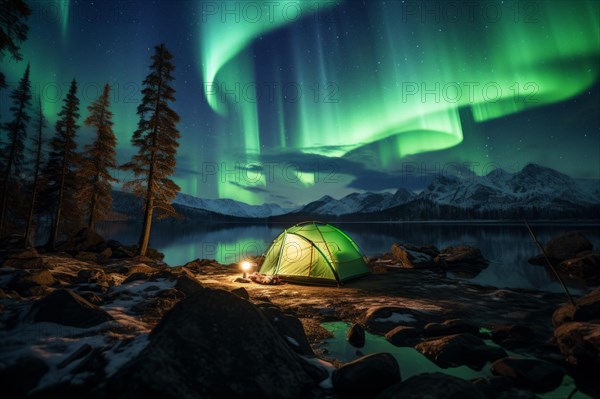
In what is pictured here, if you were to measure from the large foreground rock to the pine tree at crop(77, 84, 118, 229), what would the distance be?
89.0ft

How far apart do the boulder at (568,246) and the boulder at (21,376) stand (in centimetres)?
3029

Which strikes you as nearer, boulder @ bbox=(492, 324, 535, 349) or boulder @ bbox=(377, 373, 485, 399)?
boulder @ bbox=(377, 373, 485, 399)

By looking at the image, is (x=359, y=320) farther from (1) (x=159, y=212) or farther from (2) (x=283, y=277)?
(1) (x=159, y=212)

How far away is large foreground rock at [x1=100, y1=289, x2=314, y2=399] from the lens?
3.52 m

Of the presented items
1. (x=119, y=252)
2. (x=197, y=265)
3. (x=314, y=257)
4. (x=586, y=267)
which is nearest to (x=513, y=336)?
(x=314, y=257)

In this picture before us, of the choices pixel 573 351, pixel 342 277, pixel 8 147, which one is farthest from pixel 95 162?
pixel 573 351

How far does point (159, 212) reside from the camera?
2200 centimetres

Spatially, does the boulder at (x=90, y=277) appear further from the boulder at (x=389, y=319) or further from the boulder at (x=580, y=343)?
the boulder at (x=580, y=343)

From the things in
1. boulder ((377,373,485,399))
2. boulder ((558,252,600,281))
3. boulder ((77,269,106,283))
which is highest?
boulder ((77,269,106,283))

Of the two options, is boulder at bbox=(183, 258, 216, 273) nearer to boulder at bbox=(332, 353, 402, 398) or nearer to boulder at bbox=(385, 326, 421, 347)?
boulder at bbox=(385, 326, 421, 347)

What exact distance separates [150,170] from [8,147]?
16.4 meters

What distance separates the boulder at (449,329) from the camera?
7.14m

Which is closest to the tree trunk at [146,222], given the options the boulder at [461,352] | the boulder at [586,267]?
the boulder at [461,352]

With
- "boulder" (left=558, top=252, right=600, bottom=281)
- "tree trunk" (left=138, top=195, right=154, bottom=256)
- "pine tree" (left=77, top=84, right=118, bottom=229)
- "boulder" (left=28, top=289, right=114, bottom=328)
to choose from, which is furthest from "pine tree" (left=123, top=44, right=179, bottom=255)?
"boulder" (left=558, top=252, right=600, bottom=281)
